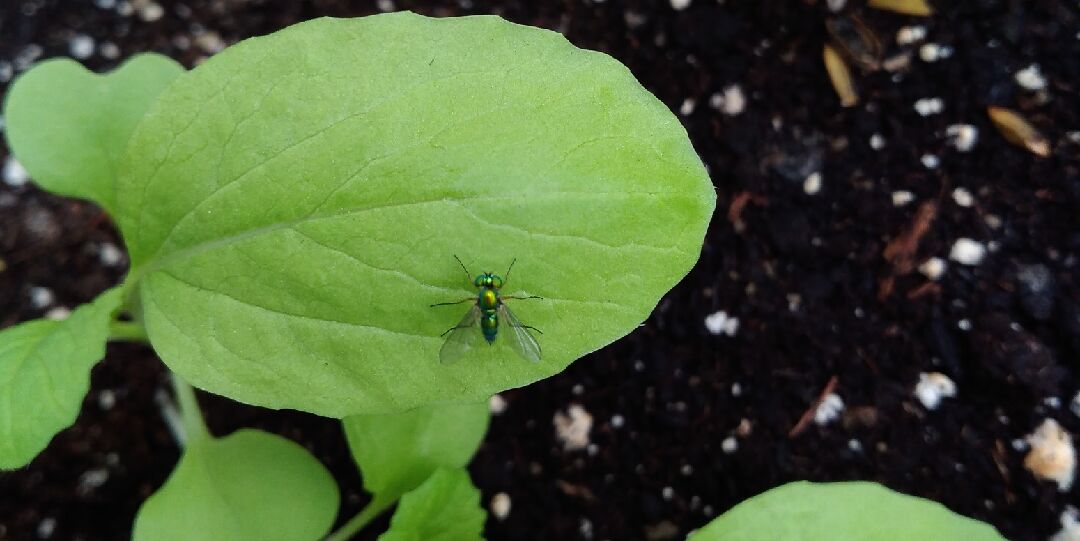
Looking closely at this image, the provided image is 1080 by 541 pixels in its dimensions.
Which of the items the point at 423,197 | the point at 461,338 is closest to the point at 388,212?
the point at 423,197

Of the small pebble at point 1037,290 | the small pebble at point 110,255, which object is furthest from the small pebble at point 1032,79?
the small pebble at point 110,255

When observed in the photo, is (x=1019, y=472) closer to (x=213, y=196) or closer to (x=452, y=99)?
(x=452, y=99)

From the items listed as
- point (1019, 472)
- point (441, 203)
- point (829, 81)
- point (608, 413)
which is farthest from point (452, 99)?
point (1019, 472)

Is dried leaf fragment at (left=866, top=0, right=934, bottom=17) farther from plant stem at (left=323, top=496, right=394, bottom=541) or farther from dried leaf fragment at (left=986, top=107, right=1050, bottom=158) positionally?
plant stem at (left=323, top=496, right=394, bottom=541)

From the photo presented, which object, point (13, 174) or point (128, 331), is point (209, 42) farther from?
point (128, 331)

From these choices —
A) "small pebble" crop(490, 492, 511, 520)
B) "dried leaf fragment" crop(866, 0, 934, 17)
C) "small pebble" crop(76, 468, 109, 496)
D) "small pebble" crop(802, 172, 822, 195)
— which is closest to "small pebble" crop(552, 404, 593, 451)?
"small pebble" crop(490, 492, 511, 520)
